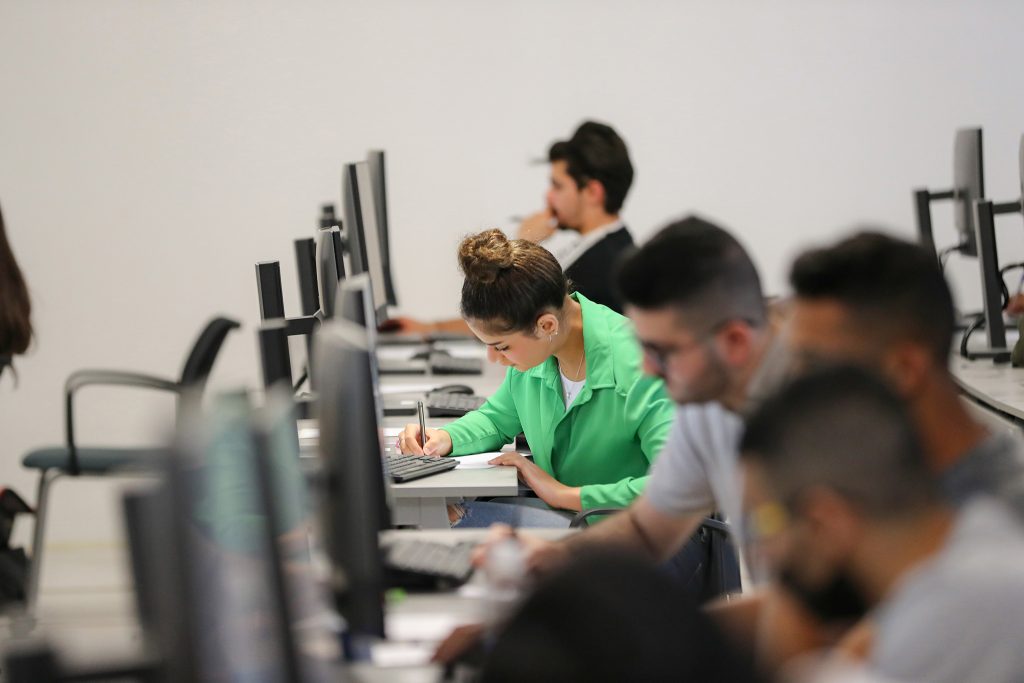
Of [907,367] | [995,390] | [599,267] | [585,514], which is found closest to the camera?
[907,367]

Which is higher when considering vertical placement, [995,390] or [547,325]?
[547,325]

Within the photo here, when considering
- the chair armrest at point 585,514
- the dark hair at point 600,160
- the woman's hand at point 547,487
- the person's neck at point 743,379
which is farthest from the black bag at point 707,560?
the dark hair at point 600,160

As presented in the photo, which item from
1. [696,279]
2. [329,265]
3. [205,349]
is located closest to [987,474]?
[696,279]

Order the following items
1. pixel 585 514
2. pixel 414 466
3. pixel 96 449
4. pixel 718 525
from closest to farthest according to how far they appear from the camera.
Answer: pixel 718 525 → pixel 585 514 → pixel 414 466 → pixel 96 449

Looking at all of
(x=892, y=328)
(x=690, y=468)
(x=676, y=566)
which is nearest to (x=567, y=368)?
(x=676, y=566)

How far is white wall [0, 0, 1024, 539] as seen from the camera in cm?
512

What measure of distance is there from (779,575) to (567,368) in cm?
156

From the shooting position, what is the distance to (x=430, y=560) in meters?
1.83

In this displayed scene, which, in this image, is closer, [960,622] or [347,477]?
[960,622]

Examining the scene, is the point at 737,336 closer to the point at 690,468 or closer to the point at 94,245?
the point at 690,468

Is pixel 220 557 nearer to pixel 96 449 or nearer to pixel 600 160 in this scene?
pixel 96 449

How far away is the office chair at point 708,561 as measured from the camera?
2.27 meters

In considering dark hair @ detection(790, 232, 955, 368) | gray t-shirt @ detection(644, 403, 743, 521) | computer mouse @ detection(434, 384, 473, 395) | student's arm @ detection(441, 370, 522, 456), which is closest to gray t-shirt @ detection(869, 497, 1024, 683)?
dark hair @ detection(790, 232, 955, 368)

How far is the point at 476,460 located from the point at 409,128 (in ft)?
9.12
